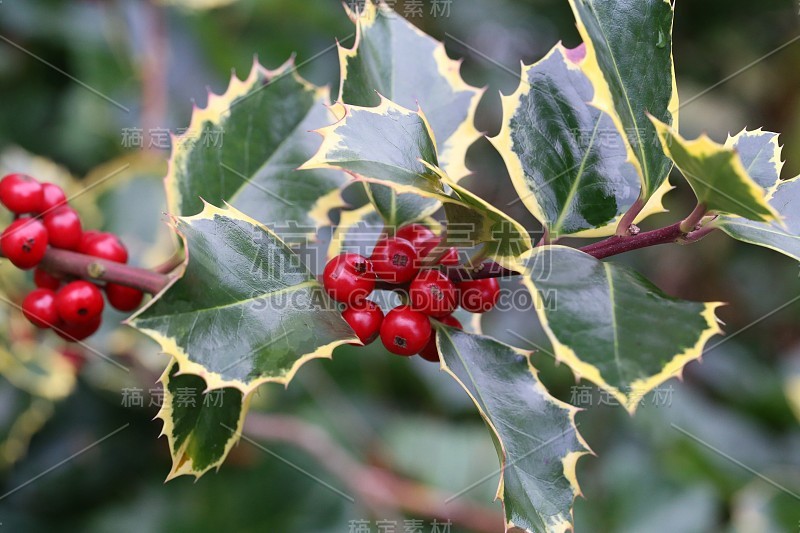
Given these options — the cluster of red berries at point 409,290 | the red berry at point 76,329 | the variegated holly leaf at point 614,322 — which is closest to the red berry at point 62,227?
the red berry at point 76,329

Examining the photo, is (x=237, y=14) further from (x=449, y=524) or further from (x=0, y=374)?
(x=449, y=524)

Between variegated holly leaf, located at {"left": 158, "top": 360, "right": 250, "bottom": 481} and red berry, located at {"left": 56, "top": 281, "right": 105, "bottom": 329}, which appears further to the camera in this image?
red berry, located at {"left": 56, "top": 281, "right": 105, "bottom": 329}

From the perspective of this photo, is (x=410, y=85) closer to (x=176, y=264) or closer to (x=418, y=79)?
(x=418, y=79)

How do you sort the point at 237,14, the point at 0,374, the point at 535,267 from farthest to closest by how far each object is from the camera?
1. the point at 237,14
2. the point at 0,374
3. the point at 535,267

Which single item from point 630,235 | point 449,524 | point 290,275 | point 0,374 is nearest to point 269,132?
point 290,275

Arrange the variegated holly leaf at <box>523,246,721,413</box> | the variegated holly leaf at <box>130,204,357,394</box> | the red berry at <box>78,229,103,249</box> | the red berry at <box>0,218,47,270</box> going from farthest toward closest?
1. the red berry at <box>78,229,103,249</box>
2. the red berry at <box>0,218,47,270</box>
3. the variegated holly leaf at <box>130,204,357,394</box>
4. the variegated holly leaf at <box>523,246,721,413</box>

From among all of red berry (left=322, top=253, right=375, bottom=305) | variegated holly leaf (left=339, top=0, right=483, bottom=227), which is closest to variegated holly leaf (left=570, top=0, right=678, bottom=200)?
variegated holly leaf (left=339, top=0, right=483, bottom=227)

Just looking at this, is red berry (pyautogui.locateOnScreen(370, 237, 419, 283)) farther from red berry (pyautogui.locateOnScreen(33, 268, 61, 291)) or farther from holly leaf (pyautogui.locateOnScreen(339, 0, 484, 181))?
red berry (pyautogui.locateOnScreen(33, 268, 61, 291))
